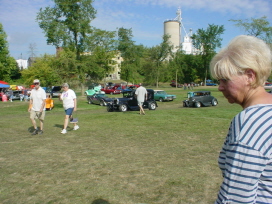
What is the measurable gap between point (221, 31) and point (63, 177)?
255 ft

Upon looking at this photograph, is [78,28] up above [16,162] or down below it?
above

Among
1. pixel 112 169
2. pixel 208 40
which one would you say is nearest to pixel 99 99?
pixel 112 169

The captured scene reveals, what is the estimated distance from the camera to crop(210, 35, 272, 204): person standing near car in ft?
4.05

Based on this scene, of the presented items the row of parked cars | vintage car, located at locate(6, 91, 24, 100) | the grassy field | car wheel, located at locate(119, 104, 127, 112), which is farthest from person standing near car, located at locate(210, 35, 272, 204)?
vintage car, located at locate(6, 91, 24, 100)

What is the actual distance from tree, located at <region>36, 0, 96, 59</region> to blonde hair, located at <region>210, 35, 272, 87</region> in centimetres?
2277

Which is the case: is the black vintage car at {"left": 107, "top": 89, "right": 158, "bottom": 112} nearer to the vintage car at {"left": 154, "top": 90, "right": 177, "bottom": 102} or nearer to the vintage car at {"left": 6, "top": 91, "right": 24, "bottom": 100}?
the vintage car at {"left": 154, "top": 90, "right": 177, "bottom": 102}

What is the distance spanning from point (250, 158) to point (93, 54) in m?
23.7

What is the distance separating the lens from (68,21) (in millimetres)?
23484

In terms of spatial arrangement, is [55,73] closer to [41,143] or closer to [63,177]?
[41,143]

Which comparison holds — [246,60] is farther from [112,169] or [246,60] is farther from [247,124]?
[112,169]

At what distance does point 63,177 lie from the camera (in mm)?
4711

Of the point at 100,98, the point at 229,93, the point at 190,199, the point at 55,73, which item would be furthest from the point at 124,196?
the point at 100,98

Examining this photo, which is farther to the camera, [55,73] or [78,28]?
[78,28]

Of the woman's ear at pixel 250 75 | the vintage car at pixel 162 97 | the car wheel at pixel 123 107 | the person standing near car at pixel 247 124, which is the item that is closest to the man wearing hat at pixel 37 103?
the person standing near car at pixel 247 124
